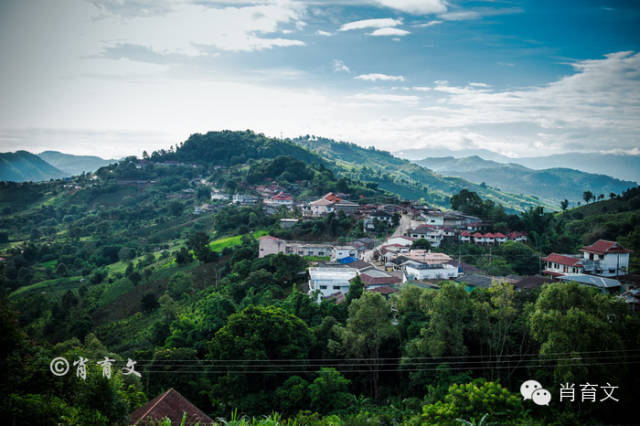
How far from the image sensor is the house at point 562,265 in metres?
25.2

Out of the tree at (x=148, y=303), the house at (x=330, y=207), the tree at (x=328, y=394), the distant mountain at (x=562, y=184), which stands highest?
the distant mountain at (x=562, y=184)

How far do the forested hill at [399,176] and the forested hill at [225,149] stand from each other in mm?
19641

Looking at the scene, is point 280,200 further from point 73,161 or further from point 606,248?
point 73,161

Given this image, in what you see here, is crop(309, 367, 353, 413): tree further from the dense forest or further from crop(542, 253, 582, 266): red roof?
crop(542, 253, 582, 266): red roof

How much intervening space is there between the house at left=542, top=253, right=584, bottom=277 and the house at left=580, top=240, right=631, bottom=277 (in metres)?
0.47

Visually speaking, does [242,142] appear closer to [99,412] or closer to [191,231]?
[191,231]

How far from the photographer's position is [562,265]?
2631cm

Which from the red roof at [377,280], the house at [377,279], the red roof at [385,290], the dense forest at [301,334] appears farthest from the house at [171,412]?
the red roof at [377,280]

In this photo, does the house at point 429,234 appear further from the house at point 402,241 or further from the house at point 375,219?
the house at point 375,219

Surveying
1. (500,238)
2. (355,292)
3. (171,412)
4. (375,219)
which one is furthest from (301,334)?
(500,238)

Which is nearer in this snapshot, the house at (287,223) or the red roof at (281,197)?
the house at (287,223)

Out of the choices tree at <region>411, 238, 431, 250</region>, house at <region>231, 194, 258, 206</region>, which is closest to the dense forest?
tree at <region>411, 238, 431, 250</region>

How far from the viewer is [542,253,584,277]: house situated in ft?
82.8

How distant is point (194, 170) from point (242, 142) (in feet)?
50.6
